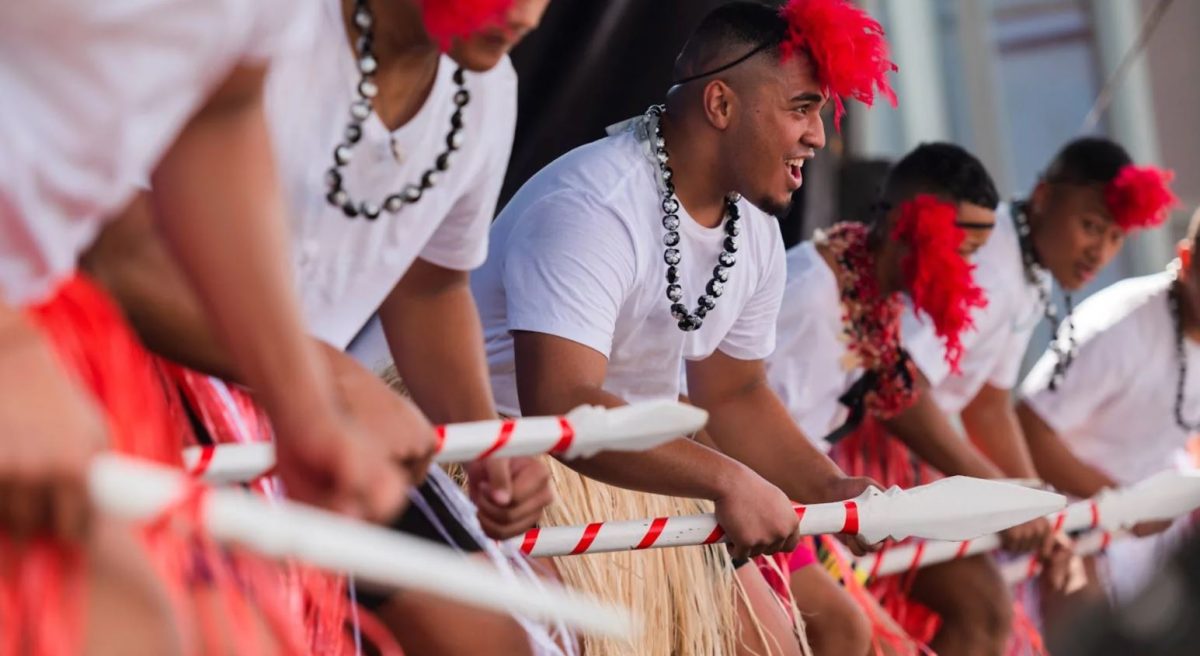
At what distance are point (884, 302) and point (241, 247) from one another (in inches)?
92.1

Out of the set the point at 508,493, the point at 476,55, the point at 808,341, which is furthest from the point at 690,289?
the point at 476,55

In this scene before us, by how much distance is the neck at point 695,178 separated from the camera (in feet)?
8.49

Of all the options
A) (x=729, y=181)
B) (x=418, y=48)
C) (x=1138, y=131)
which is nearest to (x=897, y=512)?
(x=729, y=181)

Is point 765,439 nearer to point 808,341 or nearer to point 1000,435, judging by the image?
point 808,341

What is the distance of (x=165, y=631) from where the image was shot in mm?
1147

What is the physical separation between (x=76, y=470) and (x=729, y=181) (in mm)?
1659

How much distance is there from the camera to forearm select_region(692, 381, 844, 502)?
9.14ft

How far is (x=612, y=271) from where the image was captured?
7.90ft

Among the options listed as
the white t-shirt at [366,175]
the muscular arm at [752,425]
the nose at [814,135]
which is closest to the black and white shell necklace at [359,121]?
the white t-shirt at [366,175]

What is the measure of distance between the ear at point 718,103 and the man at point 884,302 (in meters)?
0.79

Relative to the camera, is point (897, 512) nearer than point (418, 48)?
No

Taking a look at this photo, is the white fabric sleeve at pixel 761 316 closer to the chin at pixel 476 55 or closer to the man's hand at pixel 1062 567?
the chin at pixel 476 55

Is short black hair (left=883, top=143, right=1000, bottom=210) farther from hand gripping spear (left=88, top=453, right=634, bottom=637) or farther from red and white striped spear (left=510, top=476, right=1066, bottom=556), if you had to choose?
hand gripping spear (left=88, top=453, right=634, bottom=637)

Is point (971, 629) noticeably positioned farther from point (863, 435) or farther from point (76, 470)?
point (76, 470)
